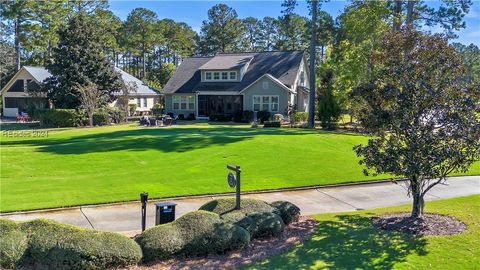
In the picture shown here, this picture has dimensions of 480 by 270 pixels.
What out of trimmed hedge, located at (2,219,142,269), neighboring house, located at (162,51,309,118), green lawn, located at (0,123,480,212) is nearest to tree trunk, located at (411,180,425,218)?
green lawn, located at (0,123,480,212)

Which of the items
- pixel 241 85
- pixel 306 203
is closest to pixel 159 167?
pixel 306 203

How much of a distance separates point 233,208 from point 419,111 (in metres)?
4.39

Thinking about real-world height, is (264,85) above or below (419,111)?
above

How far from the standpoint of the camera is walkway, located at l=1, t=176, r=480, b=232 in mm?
9758

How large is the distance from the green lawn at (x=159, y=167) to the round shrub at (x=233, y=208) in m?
3.55

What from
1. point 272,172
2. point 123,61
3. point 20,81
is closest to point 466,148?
point 272,172

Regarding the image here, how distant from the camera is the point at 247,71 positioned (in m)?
44.9

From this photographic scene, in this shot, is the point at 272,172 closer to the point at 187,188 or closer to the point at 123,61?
the point at 187,188

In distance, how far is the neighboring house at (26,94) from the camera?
4644 cm

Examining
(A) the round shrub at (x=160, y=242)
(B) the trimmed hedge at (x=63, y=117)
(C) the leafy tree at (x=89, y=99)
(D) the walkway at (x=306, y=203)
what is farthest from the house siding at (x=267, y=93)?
(A) the round shrub at (x=160, y=242)

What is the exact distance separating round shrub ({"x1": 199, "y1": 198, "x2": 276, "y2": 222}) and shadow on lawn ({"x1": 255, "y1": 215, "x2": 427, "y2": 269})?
124cm

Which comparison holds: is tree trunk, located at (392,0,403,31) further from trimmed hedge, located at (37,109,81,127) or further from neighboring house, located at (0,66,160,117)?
neighboring house, located at (0,66,160,117)

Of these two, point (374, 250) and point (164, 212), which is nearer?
point (374, 250)

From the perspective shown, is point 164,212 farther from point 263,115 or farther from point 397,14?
point 263,115
